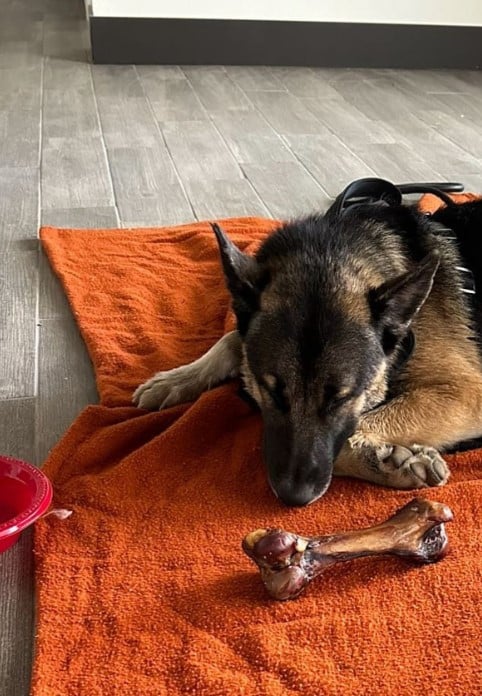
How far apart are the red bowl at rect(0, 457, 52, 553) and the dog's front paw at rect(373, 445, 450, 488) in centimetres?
81

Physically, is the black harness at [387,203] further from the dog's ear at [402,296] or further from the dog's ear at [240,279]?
the dog's ear at [240,279]

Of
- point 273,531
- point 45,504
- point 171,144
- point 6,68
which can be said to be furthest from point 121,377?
point 6,68

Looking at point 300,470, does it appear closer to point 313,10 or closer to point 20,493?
point 20,493

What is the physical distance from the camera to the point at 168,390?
2328 millimetres

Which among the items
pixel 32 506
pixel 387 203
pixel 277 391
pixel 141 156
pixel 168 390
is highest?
pixel 387 203

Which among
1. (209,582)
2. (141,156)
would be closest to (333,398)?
(209,582)

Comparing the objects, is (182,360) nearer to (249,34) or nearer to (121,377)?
(121,377)

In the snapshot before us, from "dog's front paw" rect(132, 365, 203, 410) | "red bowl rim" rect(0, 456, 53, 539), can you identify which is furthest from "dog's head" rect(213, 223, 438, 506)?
"red bowl rim" rect(0, 456, 53, 539)

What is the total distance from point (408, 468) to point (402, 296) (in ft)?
1.48

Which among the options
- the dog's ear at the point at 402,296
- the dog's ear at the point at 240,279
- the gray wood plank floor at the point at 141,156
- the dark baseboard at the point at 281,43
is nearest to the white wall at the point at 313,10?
the dark baseboard at the point at 281,43

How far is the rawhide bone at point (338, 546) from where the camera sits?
1595 millimetres

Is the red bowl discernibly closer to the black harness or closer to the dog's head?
the dog's head

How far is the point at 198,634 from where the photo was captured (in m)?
1.58

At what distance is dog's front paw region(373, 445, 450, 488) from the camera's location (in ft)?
6.56
